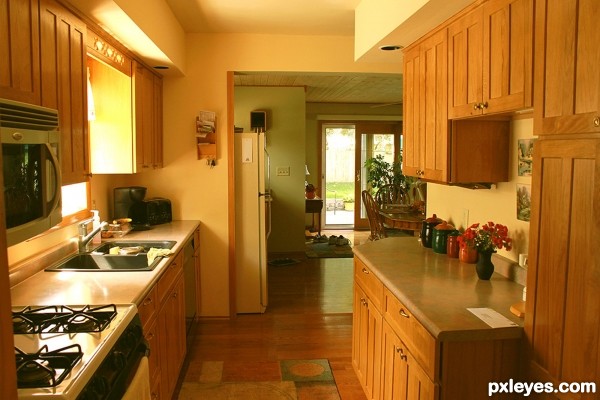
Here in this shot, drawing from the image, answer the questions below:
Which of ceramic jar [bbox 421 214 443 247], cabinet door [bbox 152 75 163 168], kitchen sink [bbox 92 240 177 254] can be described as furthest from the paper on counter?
cabinet door [bbox 152 75 163 168]

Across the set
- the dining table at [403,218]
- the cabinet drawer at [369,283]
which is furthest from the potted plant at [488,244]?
the dining table at [403,218]

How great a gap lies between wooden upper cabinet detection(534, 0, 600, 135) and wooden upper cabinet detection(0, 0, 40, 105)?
1819 mm

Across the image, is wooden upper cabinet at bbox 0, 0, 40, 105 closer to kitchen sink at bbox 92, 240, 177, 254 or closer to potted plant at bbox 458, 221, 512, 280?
kitchen sink at bbox 92, 240, 177, 254

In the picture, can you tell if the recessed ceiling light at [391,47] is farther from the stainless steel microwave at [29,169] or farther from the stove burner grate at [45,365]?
the stove burner grate at [45,365]

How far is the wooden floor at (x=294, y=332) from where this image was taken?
3.56 metres

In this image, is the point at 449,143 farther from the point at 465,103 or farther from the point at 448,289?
the point at 448,289


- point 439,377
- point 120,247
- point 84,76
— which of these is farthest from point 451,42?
point 120,247

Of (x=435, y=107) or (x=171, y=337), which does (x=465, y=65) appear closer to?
(x=435, y=107)

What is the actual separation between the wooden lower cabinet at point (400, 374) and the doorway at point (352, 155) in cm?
694

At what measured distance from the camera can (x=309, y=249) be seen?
7566 mm

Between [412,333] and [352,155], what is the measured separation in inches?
297

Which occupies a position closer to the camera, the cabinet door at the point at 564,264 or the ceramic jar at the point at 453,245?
the cabinet door at the point at 564,264

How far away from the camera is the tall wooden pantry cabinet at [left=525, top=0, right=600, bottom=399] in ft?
4.37

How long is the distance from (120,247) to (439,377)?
88.5 inches
